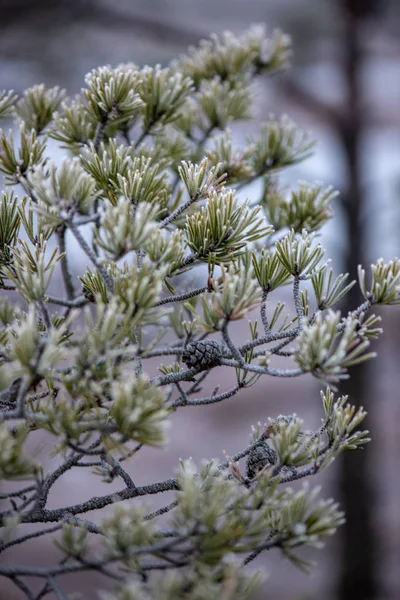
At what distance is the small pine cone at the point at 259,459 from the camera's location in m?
0.55

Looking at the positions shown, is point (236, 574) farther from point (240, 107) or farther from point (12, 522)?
point (240, 107)

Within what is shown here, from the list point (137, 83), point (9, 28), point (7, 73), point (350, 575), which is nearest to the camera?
point (137, 83)

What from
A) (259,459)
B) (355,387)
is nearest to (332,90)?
(355,387)

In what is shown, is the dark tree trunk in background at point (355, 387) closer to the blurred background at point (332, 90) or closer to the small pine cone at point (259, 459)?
the blurred background at point (332, 90)

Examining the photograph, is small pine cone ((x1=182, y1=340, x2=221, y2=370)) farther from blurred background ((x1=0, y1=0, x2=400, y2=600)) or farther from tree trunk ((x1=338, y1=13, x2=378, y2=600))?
tree trunk ((x1=338, y1=13, x2=378, y2=600))

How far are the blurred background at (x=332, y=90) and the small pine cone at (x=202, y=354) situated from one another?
1431 millimetres

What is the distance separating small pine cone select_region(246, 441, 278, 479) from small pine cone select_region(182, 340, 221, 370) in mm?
120

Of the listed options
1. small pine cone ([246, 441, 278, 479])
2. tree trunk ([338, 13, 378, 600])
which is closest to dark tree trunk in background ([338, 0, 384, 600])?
tree trunk ([338, 13, 378, 600])

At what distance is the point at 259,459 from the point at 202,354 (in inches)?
5.3

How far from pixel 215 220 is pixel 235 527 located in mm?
264

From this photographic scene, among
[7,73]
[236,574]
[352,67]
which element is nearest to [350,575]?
[352,67]

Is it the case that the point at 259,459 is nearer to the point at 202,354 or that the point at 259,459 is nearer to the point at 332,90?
the point at 202,354

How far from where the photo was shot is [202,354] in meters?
→ 0.51

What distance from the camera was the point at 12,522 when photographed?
421 mm
